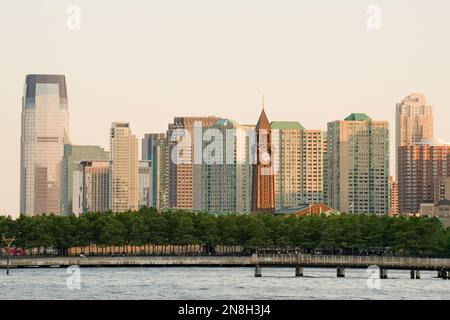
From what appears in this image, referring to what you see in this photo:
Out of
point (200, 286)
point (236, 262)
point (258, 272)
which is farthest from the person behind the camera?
point (236, 262)

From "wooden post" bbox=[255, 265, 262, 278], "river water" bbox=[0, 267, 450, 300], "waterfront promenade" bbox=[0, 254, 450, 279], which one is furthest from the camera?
"wooden post" bbox=[255, 265, 262, 278]

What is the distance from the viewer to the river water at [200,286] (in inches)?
4481

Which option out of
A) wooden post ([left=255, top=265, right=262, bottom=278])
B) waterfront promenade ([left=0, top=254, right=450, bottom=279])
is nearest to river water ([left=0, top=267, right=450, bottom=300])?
wooden post ([left=255, top=265, right=262, bottom=278])

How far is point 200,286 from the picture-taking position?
13075cm

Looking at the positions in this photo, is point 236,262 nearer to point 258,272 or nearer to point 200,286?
point 258,272

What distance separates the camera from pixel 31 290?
12119 cm

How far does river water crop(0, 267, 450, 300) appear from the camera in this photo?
4481 inches

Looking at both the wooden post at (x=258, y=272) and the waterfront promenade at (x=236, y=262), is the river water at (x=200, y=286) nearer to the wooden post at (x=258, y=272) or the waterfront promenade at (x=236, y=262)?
the wooden post at (x=258, y=272)

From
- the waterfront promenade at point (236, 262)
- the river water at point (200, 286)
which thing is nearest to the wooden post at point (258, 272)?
the waterfront promenade at point (236, 262)

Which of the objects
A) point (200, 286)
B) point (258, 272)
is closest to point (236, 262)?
point (258, 272)

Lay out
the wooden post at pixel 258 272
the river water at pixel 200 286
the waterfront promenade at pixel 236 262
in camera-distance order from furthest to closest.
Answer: the wooden post at pixel 258 272
the waterfront promenade at pixel 236 262
the river water at pixel 200 286

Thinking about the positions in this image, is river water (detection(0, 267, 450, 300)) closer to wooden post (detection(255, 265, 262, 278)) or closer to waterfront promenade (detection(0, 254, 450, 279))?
wooden post (detection(255, 265, 262, 278))
